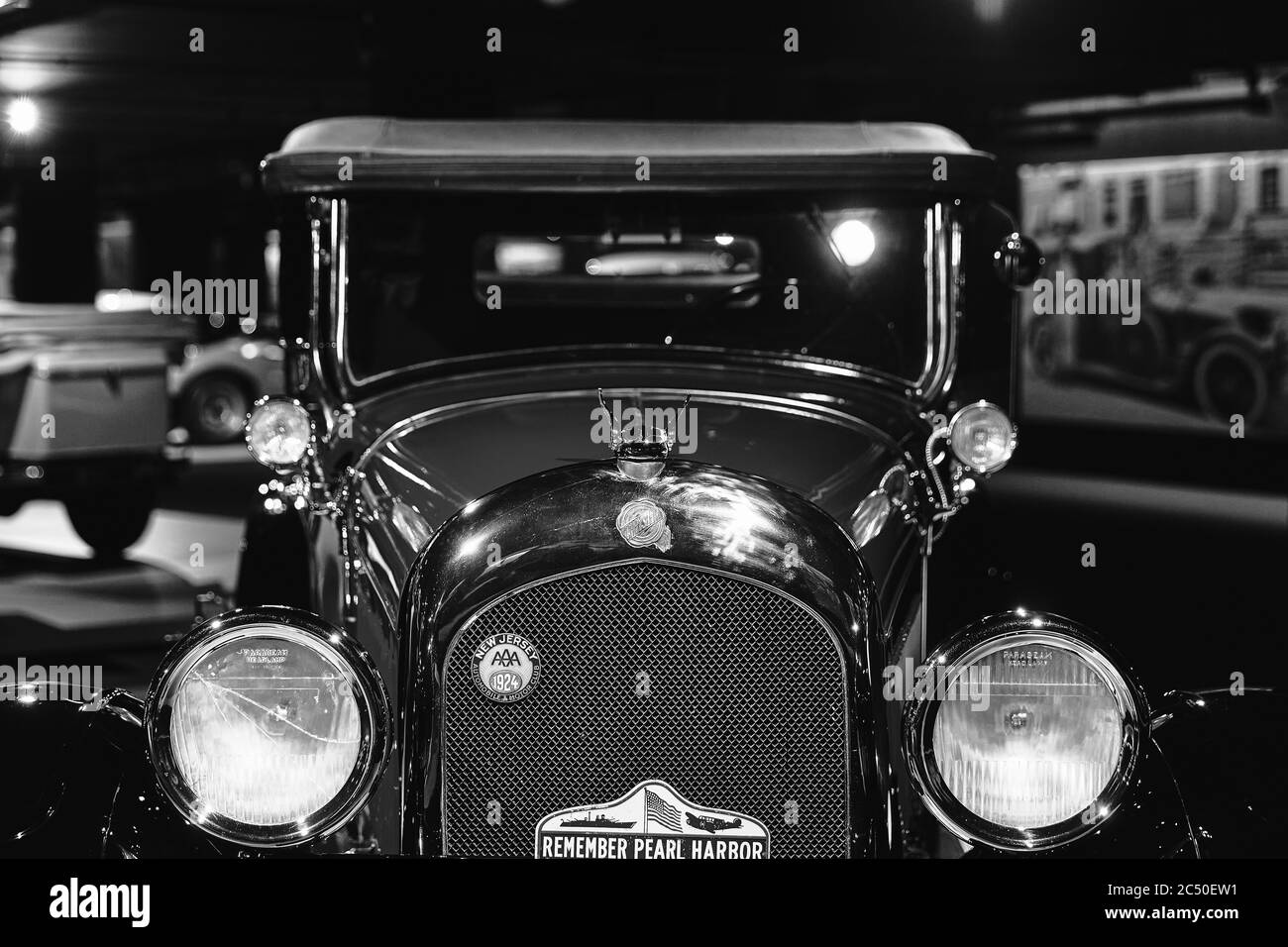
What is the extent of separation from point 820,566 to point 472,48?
8774 millimetres

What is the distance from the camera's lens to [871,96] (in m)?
14.0

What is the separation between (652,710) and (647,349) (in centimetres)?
117

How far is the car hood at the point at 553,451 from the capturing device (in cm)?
287

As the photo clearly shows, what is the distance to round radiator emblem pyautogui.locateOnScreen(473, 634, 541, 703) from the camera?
2350 millimetres

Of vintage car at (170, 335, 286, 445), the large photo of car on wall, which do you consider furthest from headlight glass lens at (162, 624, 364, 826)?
vintage car at (170, 335, 286, 445)

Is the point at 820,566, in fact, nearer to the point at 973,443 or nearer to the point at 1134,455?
the point at 973,443

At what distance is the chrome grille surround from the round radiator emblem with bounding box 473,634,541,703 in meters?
0.01

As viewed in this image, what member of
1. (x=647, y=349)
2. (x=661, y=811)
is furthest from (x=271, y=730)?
(x=647, y=349)

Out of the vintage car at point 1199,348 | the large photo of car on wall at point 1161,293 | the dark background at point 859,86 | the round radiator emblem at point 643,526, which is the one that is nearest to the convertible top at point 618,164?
the round radiator emblem at point 643,526

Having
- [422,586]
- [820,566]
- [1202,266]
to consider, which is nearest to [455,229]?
[422,586]

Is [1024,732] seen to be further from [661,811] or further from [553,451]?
[553,451]

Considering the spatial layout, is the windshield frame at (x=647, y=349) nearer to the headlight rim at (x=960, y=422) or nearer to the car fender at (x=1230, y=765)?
the headlight rim at (x=960, y=422)

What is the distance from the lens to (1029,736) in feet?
7.50

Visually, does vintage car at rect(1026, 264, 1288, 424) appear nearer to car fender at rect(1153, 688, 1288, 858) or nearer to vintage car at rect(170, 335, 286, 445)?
vintage car at rect(170, 335, 286, 445)
